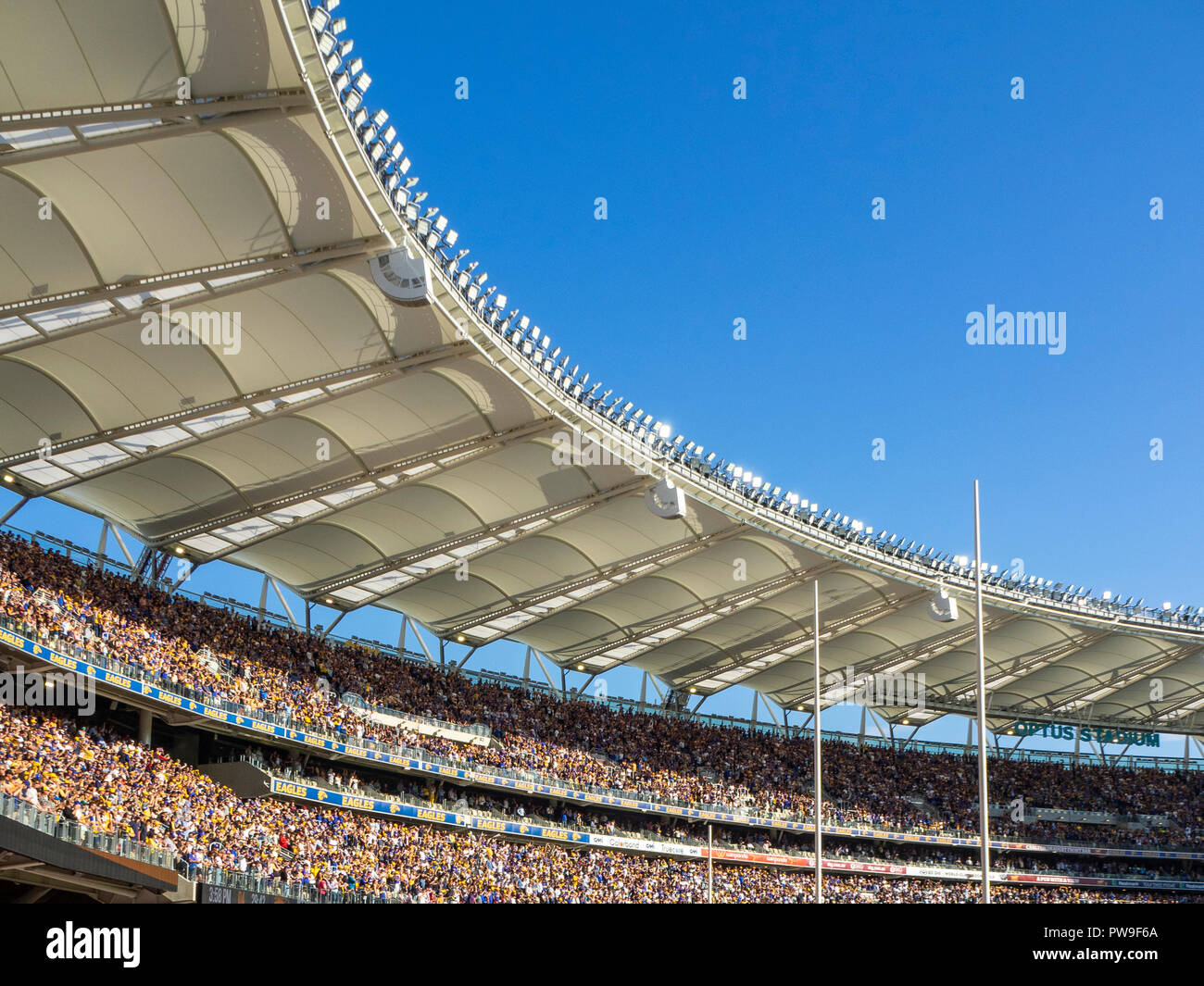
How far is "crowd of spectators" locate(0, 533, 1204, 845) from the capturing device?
3556 cm

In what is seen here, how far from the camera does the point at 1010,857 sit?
6250cm

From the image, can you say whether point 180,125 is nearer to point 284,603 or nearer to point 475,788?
point 284,603

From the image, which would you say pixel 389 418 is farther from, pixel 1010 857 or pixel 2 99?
pixel 1010 857

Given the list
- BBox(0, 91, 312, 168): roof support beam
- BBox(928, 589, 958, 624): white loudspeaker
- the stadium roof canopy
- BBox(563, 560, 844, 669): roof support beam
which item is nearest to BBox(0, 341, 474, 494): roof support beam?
the stadium roof canopy

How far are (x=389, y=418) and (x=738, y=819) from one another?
29.1m

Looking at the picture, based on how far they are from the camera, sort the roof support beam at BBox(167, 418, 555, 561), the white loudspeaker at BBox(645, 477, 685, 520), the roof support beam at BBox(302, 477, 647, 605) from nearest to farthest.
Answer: the roof support beam at BBox(167, 418, 555, 561) < the white loudspeaker at BBox(645, 477, 685, 520) < the roof support beam at BBox(302, 477, 647, 605)

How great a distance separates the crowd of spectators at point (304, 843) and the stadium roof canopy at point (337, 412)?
8778 mm

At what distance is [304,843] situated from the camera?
36.2 metres

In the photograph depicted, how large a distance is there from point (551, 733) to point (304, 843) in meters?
18.8

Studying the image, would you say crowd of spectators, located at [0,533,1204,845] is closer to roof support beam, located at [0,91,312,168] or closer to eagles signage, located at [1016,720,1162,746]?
eagles signage, located at [1016,720,1162,746]

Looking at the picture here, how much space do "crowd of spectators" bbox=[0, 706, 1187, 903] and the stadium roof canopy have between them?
878 centimetres

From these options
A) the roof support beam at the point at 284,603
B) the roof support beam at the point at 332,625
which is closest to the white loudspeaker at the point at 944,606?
the roof support beam at the point at 332,625

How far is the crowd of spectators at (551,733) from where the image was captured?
3556 cm

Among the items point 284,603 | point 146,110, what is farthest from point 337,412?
point 284,603
